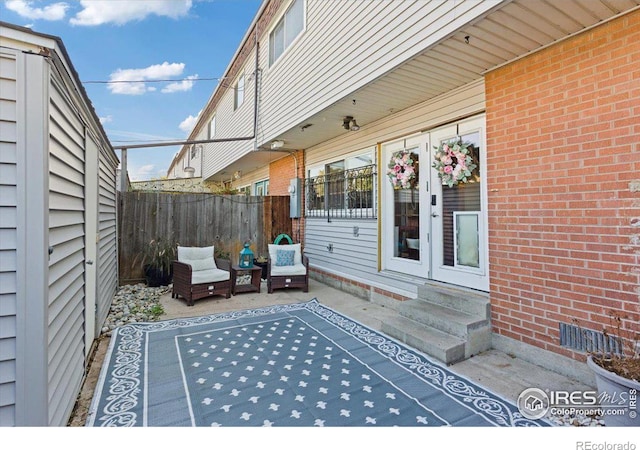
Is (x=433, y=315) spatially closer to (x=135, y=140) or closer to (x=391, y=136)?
(x=391, y=136)

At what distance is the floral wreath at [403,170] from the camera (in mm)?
4742

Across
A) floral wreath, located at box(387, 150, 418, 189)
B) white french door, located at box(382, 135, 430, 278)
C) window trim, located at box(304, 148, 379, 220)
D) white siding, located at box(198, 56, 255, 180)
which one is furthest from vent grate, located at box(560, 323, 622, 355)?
white siding, located at box(198, 56, 255, 180)

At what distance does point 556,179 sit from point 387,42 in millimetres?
2274

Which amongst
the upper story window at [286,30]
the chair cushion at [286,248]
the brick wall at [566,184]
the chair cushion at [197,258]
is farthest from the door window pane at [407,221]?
the upper story window at [286,30]

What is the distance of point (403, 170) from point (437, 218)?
907mm

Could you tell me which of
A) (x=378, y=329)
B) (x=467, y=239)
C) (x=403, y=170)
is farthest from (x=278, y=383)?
(x=403, y=170)

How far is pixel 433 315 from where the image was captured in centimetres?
371

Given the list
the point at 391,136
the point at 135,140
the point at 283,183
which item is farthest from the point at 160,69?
the point at 391,136

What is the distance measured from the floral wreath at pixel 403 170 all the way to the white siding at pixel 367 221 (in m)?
0.34

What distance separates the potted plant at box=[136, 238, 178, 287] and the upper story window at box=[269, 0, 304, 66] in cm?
462

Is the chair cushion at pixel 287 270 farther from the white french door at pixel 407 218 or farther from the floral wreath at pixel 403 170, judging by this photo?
the floral wreath at pixel 403 170

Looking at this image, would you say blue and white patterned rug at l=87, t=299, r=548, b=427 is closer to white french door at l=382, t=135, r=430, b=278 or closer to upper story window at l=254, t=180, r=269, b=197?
white french door at l=382, t=135, r=430, b=278

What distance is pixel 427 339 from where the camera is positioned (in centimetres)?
338
